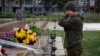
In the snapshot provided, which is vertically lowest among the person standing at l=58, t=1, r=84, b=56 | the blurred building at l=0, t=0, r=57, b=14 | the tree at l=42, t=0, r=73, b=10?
the blurred building at l=0, t=0, r=57, b=14

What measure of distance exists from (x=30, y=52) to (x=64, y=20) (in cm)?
106

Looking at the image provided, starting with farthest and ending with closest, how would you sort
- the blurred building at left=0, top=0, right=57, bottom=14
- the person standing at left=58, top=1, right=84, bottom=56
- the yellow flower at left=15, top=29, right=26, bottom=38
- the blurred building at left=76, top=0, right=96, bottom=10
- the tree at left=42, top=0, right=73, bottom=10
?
the blurred building at left=76, top=0, right=96, bottom=10 < the blurred building at left=0, top=0, right=57, bottom=14 < the tree at left=42, top=0, right=73, bottom=10 < the yellow flower at left=15, top=29, right=26, bottom=38 < the person standing at left=58, top=1, right=84, bottom=56

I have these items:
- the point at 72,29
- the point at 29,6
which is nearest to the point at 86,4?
the point at 29,6

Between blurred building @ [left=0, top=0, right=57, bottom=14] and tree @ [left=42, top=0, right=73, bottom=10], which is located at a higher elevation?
tree @ [left=42, top=0, right=73, bottom=10]

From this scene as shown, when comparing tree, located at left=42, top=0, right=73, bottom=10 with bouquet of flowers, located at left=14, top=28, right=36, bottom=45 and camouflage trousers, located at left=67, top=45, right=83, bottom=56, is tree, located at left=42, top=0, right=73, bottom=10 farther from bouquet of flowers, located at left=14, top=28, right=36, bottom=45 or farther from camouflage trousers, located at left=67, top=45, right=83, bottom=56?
camouflage trousers, located at left=67, top=45, right=83, bottom=56

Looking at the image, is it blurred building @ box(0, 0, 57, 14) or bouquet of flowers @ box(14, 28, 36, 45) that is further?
blurred building @ box(0, 0, 57, 14)

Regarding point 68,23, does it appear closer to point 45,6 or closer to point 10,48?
point 10,48

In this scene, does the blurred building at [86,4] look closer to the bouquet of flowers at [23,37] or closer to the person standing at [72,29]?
the bouquet of flowers at [23,37]

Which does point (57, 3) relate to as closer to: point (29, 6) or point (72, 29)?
point (29, 6)

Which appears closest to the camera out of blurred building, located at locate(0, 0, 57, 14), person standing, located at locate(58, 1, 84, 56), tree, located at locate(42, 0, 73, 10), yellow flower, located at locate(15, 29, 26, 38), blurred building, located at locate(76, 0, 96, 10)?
person standing, located at locate(58, 1, 84, 56)

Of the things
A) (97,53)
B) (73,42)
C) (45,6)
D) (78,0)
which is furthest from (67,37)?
(78,0)

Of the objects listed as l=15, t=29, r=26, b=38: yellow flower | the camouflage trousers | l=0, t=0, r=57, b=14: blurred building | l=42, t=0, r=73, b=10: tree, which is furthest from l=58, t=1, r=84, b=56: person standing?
l=0, t=0, r=57, b=14: blurred building

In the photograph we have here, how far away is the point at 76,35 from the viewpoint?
705cm

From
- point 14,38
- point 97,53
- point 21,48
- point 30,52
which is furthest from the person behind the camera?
point 97,53
